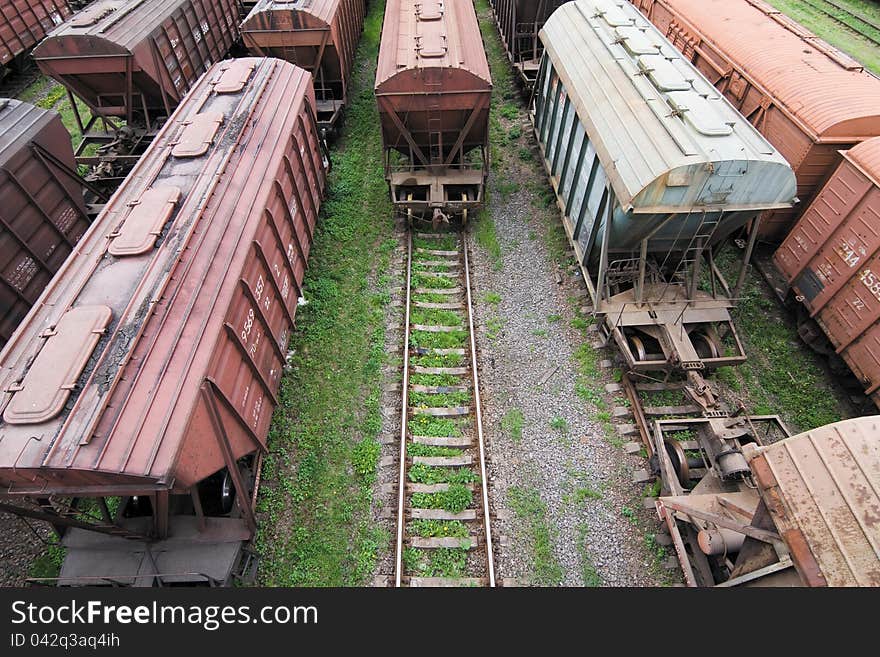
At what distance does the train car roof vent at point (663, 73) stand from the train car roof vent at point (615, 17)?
2238 mm

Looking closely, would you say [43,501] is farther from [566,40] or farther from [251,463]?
[566,40]

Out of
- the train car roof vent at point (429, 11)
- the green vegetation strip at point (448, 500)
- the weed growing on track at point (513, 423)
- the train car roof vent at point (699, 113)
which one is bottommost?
the weed growing on track at point (513, 423)

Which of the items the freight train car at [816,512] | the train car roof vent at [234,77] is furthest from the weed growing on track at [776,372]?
the train car roof vent at [234,77]

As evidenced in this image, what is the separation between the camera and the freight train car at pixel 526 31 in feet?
59.7

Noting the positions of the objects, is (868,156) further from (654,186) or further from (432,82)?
(432,82)

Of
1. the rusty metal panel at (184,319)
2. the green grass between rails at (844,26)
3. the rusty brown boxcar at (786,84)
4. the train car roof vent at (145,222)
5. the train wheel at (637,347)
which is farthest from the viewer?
the green grass between rails at (844,26)

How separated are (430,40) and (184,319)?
9851 millimetres

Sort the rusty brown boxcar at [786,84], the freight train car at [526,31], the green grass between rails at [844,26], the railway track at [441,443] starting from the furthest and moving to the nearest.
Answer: the green grass between rails at [844,26]
the freight train car at [526,31]
the rusty brown boxcar at [786,84]
the railway track at [441,443]

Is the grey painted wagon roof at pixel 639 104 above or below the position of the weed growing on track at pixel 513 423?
above

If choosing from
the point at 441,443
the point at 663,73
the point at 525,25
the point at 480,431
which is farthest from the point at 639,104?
the point at 525,25

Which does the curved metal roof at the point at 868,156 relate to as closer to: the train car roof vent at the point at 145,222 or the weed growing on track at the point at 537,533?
the weed growing on track at the point at 537,533

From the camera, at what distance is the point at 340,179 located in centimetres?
1535

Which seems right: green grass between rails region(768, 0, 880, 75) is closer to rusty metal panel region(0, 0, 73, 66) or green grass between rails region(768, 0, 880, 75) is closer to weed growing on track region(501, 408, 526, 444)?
weed growing on track region(501, 408, 526, 444)

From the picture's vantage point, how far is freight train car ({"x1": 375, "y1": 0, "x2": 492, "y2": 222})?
11523mm
